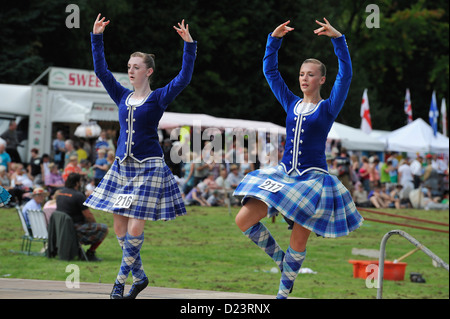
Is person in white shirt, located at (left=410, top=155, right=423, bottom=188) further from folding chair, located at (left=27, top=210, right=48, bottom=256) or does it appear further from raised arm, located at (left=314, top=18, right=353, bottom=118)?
raised arm, located at (left=314, top=18, right=353, bottom=118)

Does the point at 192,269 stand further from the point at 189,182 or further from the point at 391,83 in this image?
the point at 391,83

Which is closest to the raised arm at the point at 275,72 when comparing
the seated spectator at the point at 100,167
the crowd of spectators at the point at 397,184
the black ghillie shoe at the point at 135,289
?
the black ghillie shoe at the point at 135,289

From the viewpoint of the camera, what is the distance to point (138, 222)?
5.97 m

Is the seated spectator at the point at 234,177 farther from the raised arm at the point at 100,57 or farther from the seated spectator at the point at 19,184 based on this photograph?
the raised arm at the point at 100,57

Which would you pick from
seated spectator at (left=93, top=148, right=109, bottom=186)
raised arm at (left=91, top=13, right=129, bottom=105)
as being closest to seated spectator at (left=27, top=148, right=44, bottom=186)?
seated spectator at (left=93, top=148, right=109, bottom=186)

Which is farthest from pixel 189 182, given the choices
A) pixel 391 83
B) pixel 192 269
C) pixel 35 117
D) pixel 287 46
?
pixel 391 83

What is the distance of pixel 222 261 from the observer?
13938 millimetres

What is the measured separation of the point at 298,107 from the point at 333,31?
61cm

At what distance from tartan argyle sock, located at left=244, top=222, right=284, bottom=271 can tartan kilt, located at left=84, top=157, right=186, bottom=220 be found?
60 centimetres

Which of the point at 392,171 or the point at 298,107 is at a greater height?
the point at 298,107

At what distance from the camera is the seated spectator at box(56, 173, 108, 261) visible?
38.8 feet

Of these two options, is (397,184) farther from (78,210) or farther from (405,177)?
(78,210)

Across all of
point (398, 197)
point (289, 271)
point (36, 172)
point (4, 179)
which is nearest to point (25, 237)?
point (4, 179)

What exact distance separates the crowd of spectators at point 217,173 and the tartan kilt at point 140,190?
1014 cm
